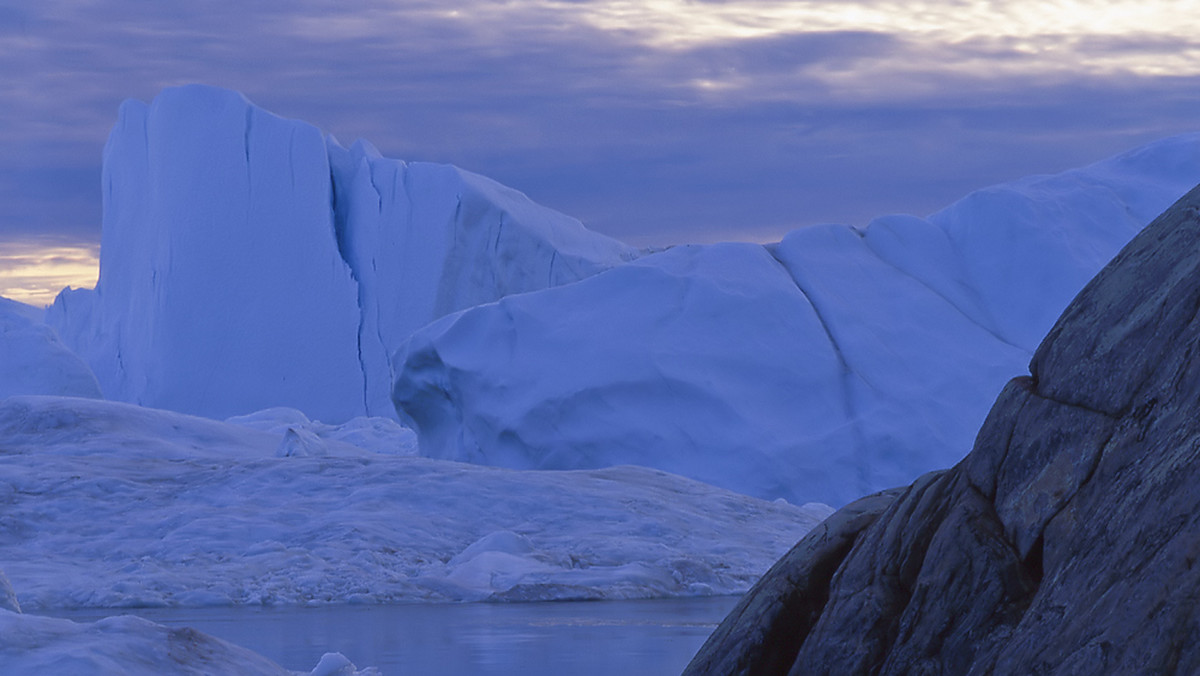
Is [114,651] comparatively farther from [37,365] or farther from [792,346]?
[37,365]

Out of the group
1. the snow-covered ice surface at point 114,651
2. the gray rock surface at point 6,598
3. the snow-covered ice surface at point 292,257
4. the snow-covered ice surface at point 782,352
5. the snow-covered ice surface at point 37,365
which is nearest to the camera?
the snow-covered ice surface at point 114,651

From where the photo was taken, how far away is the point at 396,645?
23.4 feet

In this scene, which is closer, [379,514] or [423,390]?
[379,514]

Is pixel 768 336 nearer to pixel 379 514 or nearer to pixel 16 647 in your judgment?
pixel 379 514

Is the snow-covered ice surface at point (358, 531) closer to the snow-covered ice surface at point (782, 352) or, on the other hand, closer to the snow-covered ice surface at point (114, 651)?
the snow-covered ice surface at point (782, 352)

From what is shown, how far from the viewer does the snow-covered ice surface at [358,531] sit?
1008 centimetres

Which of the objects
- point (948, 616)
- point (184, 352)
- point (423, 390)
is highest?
point (948, 616)

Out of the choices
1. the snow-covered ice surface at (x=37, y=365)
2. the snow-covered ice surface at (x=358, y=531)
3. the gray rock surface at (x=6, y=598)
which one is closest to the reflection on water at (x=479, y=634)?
the snow-covered ice surface at (x=358, y=531)

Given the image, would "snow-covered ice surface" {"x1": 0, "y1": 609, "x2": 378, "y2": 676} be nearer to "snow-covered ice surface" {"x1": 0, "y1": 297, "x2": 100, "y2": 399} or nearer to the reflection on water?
the reflection on water

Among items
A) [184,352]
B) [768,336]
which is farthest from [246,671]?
[184,352]

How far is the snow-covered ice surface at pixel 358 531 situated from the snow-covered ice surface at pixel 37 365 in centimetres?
1114

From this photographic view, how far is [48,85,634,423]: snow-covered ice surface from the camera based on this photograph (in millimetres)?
27328

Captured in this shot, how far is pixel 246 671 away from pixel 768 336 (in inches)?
471

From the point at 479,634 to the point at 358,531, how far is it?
403cm
